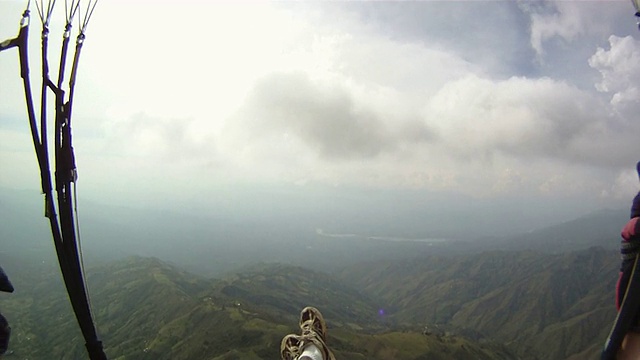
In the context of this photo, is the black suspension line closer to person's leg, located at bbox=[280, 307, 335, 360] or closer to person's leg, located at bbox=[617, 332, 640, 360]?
person's leg, located at bbox=[280, 307, 335, 360]

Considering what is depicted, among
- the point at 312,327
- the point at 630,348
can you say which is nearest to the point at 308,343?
the point at 312,327

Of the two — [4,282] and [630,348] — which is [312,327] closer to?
[4,282]

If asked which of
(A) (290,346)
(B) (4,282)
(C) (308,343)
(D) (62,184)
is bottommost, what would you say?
(A) (290,346)

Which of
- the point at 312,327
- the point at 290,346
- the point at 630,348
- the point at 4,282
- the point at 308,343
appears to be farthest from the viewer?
the point at 312,327

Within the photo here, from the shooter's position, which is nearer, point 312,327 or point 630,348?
point 630,348

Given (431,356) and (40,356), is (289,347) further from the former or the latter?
(40,356)

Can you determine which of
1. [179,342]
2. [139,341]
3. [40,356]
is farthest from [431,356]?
[40,356]

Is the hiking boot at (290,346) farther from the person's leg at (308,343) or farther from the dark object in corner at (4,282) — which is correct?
the dark object in corner at (4,282)

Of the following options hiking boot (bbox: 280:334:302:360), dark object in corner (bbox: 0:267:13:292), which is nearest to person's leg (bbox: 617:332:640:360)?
hiking boot (bbox: 280:334:302:360)
